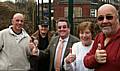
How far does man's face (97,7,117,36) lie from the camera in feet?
11.9

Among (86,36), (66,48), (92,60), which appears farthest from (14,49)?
(92,60)

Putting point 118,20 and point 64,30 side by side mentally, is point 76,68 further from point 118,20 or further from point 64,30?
point 118,20

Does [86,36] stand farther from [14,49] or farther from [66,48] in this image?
[14,49]

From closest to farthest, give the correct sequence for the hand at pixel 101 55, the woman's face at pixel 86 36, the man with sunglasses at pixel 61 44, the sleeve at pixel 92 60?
1. the hand at pixel 101 55
2. the sleeve at pixel 92 60
3. the woman's face at pixel 86 36
4. the man with sunglasses at pixel 61 44

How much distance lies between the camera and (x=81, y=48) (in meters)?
4.88

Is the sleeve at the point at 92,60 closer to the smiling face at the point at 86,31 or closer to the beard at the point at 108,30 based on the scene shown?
the beard at the point at 108,30

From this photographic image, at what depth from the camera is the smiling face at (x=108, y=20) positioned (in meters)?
3.62

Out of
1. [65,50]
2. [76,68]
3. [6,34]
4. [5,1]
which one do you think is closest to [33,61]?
[6,34]

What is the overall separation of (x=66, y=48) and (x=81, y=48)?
60 centimetres

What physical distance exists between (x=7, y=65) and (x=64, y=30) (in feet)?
4.05

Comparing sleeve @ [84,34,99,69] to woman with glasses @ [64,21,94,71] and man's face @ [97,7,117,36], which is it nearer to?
man's face @ [97,7,117,36]

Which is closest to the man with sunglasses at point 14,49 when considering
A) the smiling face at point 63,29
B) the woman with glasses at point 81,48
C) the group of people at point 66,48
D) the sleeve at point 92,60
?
the group of people at point 66,48

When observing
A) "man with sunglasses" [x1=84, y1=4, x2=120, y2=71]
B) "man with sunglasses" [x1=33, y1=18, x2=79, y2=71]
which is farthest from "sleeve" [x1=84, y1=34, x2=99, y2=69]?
"man with sunglasses" [x1=33, y1=18, x2=79, y2=71]

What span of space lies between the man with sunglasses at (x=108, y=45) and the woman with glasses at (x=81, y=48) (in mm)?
982
